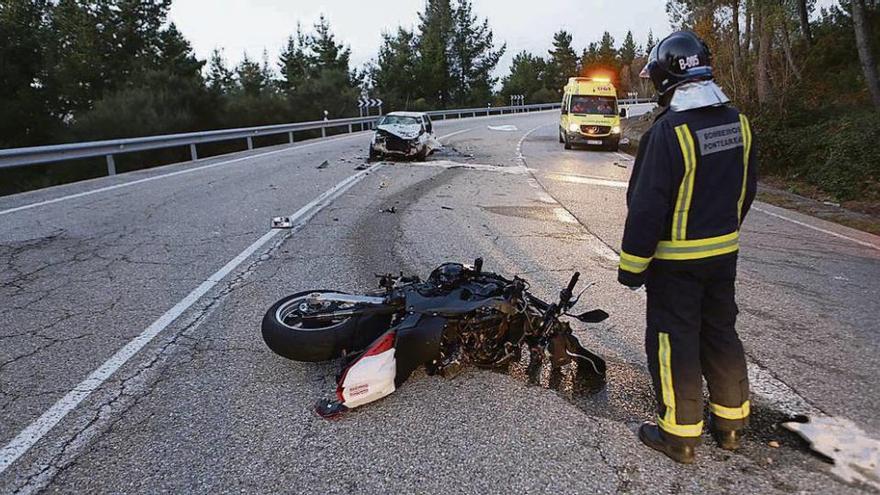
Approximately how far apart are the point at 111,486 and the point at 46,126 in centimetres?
3248

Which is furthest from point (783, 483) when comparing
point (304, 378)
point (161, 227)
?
point (161, 227)

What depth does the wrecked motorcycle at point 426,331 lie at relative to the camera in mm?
3191

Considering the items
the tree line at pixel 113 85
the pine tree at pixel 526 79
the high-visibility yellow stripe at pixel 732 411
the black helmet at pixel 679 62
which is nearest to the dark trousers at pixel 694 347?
the high-visibility yellow stripe at pixel 732 411

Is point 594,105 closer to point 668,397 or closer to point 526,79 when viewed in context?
point 668,397

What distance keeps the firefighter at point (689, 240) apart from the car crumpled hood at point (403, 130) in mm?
12982

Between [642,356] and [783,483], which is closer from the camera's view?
[783,483]

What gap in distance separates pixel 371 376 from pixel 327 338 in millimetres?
570

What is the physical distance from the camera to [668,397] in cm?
281

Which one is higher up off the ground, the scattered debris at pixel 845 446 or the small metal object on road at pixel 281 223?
the small metal object on road at pixel 281 223

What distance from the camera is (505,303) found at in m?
3.35

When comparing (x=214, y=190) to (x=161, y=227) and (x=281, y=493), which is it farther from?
(x=281, y=493)

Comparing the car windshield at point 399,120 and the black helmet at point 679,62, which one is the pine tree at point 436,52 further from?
the black helmet at point 679,62

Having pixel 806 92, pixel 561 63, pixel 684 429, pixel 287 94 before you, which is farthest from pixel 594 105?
pixel 561 63

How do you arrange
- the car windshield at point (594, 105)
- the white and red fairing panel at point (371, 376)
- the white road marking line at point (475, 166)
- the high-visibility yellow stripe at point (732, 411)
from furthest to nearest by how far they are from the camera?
the car windshield at point (594, 105), the white road marking line at point (475, 166), the white and red fairing panel at point (371, 376), the high-visibility yellow stripe at point (732, 411)
